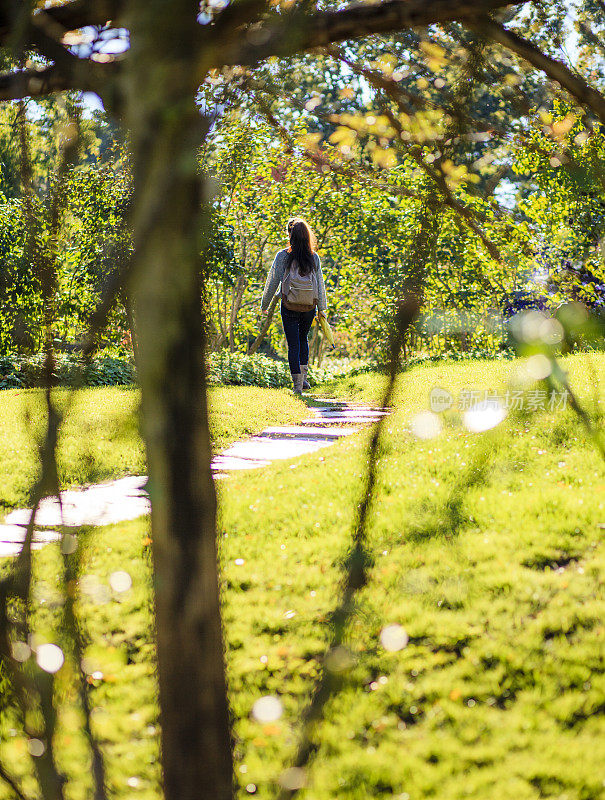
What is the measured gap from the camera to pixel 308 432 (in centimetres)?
708

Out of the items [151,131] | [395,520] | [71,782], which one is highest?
[151,131]

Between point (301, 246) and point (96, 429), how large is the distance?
7.48 meters

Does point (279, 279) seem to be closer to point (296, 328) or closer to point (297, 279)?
point (297, 279)

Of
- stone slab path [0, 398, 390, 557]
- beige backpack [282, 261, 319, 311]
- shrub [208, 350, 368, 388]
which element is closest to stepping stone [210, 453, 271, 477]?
stone slab path [0, 398, 390, 557]

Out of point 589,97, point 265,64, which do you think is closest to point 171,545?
point 265,64

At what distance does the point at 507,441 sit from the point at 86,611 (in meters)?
3.21

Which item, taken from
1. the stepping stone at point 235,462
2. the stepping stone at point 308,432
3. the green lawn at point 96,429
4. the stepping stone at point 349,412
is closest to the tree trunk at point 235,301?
the green lawn at point 96,429

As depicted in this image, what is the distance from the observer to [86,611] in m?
3.19

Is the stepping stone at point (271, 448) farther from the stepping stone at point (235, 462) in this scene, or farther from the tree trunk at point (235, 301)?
the tree trunk at point (235, 301)

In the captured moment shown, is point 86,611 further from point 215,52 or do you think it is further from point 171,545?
point 215,52

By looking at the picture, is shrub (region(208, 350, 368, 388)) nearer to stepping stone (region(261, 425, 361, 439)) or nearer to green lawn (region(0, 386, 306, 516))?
green lawn (region(0, 386, 306, 516))

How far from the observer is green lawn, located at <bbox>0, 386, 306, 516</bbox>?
1.26m

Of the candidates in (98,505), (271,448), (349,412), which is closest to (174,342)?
(98,505)

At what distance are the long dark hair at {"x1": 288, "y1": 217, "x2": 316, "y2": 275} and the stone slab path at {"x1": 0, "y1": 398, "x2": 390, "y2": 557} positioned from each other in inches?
69.2
